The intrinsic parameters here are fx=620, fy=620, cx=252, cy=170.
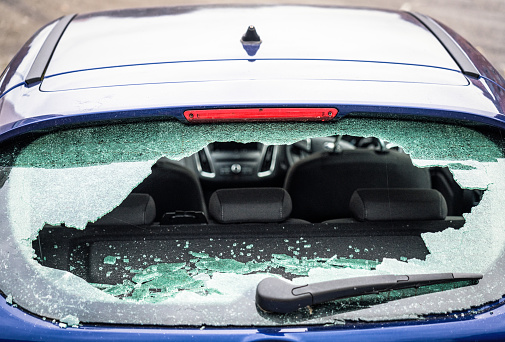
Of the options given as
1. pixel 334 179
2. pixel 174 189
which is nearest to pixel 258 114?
pixel 174 189

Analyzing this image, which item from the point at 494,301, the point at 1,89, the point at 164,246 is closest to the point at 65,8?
the point at 1,89

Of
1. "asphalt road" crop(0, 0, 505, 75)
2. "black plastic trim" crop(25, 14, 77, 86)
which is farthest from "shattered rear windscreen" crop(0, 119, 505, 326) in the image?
"asphalt road" crop(0, 0, 505, 75)

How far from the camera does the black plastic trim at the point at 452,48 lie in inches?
87.8

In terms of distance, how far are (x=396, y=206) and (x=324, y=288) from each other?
601 mm

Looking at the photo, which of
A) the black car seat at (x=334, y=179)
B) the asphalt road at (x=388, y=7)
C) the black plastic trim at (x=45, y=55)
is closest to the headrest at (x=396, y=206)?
the black car seat at (x=334, y=179)

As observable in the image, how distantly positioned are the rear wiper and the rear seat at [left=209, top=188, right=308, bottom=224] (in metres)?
0.41

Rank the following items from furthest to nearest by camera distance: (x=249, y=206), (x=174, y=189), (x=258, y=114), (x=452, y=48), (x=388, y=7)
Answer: (x=388, y=7) → (x=174, y=189) → (x=452, y=48) → (x=249, y=206) → (x=258, y=114)

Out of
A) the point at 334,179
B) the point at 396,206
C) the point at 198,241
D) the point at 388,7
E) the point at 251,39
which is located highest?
the point at 251,39

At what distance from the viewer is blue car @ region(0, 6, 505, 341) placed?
5.68 feet

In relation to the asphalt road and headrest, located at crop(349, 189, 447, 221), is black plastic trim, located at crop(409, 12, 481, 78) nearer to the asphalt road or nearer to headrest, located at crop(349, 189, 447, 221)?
headrest, located at crop(349, 189, 447, 221)

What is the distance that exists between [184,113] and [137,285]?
53 centimetres

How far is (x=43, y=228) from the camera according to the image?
2.01 metres

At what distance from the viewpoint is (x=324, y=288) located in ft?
5.64

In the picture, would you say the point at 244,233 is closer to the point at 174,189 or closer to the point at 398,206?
the point at 398,206
